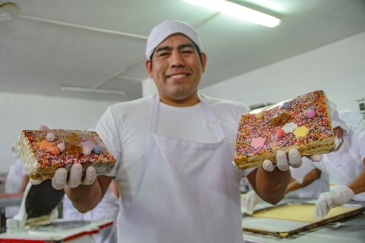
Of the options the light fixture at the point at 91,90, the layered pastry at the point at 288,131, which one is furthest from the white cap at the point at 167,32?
the light fixture at the point at 91,90

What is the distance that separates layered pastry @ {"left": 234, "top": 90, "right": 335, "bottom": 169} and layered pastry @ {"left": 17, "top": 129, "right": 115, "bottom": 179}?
0.49 meters

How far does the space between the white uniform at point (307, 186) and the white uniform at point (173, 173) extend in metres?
1.79

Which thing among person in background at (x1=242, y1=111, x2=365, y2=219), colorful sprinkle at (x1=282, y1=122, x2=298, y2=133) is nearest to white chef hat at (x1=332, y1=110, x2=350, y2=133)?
person in background at (x1=242, y1=111, x2=365, y2=219)

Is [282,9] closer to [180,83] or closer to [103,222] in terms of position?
[180,83]

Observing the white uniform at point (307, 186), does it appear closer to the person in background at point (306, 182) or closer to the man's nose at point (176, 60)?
the person in background at point (306, 182)

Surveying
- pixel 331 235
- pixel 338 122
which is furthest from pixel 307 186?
pixel 331 235

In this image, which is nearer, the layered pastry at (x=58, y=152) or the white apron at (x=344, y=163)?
the layered pastry at (x=58, y=152)

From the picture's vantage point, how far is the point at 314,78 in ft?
15.2

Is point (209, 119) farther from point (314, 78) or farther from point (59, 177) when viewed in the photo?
point (314, 78)

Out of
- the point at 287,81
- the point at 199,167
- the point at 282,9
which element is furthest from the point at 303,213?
the point at 287,81

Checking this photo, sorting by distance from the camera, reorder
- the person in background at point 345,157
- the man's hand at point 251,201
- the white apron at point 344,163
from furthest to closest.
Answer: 1. the white apron at point 344,163
2. the person in background at point 345,157
3. the man's hand at point 251,201

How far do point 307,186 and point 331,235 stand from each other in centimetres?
183

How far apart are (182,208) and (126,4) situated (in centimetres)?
255

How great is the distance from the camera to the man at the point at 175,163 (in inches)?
48.4
